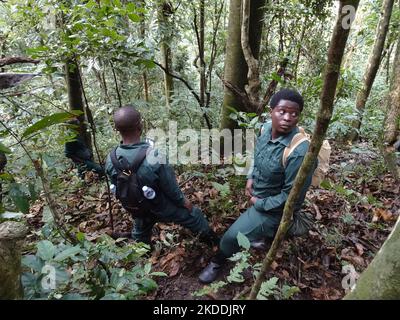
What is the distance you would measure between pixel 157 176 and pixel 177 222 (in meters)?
0.66

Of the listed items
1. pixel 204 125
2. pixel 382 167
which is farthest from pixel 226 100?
pixel 382 167

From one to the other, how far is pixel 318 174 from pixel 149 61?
2.29 m

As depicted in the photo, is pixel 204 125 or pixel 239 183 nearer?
pixel 239 183

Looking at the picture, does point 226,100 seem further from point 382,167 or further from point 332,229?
point 382,167

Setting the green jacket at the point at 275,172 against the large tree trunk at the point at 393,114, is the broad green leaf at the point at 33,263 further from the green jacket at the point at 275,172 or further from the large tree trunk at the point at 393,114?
the large tree trunk at the point at 393,114

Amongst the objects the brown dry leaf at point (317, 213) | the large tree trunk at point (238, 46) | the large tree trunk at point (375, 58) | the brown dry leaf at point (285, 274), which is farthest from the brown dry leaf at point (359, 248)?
the large tree trunk at point (375, 58)

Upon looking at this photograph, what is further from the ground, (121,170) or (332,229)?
(121,170)

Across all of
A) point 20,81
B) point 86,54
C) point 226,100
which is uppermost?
point 86,54

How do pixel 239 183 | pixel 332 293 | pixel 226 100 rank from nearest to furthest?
1. pixel 332 293
2. pixel 239 183
3. pixel 226 100

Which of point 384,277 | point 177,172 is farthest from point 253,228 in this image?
point 177,172

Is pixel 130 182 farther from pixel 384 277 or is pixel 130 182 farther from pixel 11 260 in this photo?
pixel 384 277

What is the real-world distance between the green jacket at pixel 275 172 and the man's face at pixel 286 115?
0.07 metres

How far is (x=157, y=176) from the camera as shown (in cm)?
318

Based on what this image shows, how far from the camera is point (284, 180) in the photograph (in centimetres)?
300
